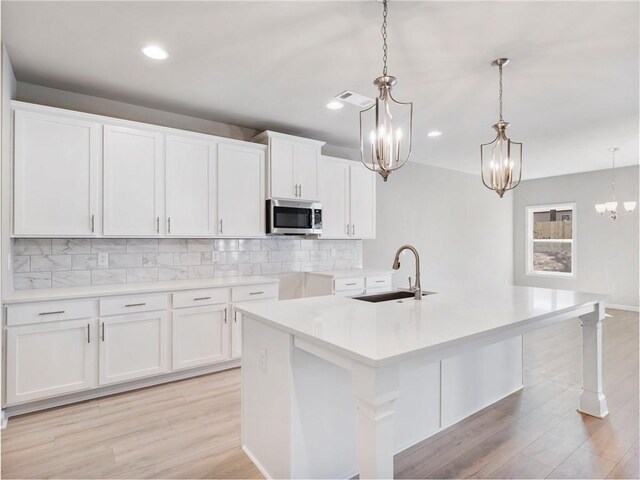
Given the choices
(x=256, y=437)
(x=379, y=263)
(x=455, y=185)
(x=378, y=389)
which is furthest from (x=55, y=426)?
(x=455, y=185)

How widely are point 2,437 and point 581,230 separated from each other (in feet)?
28.5

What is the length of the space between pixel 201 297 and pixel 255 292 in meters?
0.55

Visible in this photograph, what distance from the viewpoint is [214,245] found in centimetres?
391

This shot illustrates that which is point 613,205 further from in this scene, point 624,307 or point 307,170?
point 307,170

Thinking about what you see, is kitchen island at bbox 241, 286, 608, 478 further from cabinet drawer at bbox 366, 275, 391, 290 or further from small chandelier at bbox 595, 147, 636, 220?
small chandelier at bbox 595, 147, 636, 220

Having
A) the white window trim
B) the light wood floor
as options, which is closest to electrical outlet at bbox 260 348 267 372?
the light wood floor

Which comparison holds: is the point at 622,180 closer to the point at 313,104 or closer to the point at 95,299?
the point at 313,104

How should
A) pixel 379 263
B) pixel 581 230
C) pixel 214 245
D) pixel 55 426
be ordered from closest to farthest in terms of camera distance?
pixel 55 426
pixel 214 245
pixel 379 263
pixel 581 230

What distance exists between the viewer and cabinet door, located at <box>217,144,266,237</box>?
145 inches

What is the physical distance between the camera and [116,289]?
2.94 meters

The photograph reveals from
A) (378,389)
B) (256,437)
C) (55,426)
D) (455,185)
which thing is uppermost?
(455,185)

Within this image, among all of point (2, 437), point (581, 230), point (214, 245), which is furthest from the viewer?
point (581, 230)

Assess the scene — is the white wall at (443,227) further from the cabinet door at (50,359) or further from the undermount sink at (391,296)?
the cabinet door at (50,359)

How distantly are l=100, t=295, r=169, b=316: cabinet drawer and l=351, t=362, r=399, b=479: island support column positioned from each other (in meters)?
2.30
